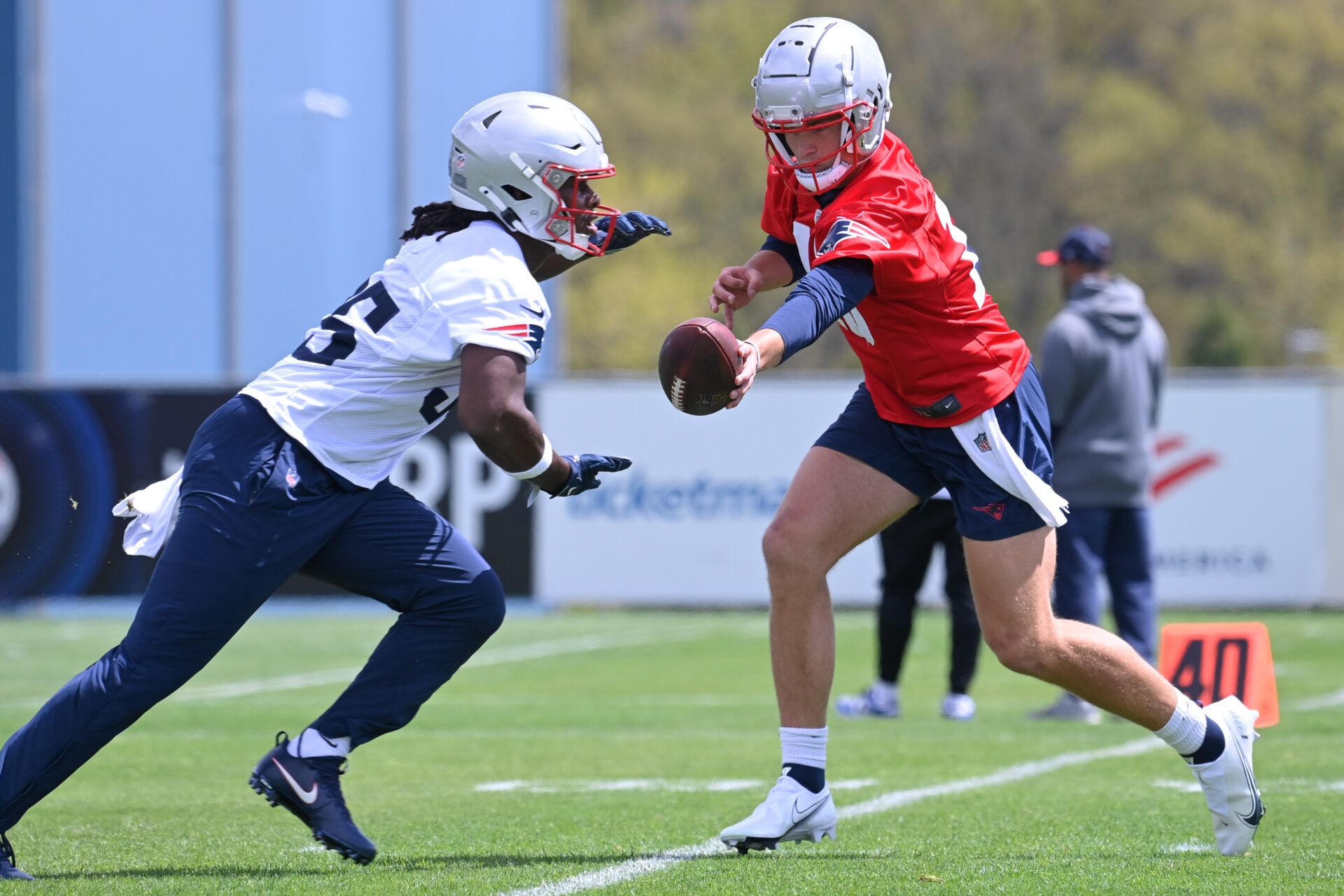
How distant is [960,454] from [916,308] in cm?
41

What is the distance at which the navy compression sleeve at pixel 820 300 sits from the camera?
4188 millimetres

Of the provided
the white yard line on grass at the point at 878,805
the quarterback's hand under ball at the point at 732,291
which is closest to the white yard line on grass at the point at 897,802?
the white yard line on grass at the point at 878,805

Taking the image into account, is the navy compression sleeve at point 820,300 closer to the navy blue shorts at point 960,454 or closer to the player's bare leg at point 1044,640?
the navy blue shorts at point 960,454

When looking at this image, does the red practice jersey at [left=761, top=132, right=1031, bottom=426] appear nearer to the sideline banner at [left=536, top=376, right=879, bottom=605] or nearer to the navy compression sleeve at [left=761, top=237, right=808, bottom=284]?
the navy compression sleeve at [left=761, top=237, right=808, bottom=284]

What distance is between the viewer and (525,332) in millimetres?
4324

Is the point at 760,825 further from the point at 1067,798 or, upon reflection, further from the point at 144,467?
the point at 144,467

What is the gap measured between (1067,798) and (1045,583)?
56.7 inches

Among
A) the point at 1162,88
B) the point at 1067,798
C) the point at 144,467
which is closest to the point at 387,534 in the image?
the point at 1067,798

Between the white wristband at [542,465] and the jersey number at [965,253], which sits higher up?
the jersey number at [965,253]

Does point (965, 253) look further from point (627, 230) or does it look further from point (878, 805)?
point (878, 805)

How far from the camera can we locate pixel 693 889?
164 inches

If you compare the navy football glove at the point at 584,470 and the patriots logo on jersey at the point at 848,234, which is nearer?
the patriots logo on jersey at the point at 848,234

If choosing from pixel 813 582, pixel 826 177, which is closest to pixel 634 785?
pixel 813 582

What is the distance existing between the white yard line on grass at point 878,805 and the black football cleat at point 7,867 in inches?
47.3
